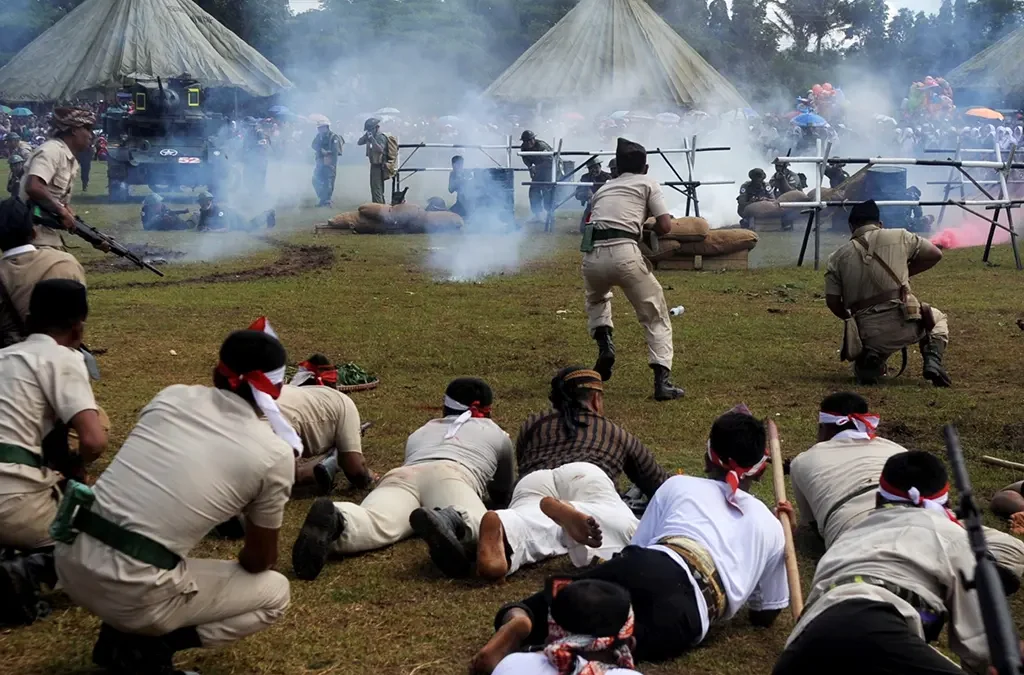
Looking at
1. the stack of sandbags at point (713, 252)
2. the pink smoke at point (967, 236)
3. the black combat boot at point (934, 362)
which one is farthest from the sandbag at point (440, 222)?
the black combat boot at point (934, 362)

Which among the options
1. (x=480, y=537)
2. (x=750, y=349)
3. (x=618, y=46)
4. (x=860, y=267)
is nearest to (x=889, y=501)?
(x=480, y=537)

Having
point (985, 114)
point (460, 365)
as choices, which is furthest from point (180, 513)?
point (985, 114)

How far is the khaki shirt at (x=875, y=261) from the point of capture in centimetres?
905

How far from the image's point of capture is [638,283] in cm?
876

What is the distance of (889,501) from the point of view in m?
4.24

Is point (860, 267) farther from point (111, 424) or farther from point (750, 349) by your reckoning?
point (111, 424)

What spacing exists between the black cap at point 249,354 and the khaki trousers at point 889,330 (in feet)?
20.2

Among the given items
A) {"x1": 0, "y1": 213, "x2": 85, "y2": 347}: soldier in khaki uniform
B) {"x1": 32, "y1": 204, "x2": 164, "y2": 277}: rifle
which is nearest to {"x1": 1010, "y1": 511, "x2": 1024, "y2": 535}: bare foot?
{"x1": 0, "y1": 213, "x2": 85, "y2": 347}: soldier in khaki uniform

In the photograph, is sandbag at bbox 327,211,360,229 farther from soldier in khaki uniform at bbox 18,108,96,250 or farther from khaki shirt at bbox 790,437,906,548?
khaki shirt at bbox 790,437,906,548

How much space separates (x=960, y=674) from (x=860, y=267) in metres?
6.22

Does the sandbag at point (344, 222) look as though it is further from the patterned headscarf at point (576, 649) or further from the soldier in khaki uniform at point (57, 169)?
the patterned headscarf at point (576, 649)

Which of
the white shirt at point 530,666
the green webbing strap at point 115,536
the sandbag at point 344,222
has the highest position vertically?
the green webbing strap at point 115,536

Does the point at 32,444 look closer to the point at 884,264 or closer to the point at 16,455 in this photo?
the point at 16,455

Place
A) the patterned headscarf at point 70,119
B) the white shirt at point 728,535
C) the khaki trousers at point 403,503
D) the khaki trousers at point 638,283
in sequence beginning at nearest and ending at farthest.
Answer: the white shirt at point 728,535
the khaki trousers at point 403,503
the patterned headscarf at point 70,119
the khaki trousers at point 638,283
